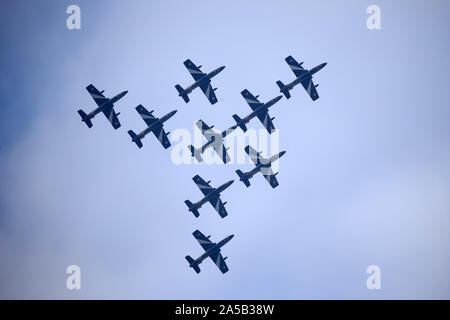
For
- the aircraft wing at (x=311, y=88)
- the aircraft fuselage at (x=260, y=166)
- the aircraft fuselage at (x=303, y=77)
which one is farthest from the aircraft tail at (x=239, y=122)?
the aircraft wing at (x=311, y=88)

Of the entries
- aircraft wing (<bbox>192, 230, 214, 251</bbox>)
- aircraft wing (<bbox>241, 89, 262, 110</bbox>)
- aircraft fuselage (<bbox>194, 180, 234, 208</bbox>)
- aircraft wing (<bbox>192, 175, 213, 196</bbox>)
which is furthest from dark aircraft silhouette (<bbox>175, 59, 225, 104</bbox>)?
aircraft wing (<bbox>192, 230, 214, 251</bbox>)

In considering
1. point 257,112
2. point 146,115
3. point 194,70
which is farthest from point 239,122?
point 146,115

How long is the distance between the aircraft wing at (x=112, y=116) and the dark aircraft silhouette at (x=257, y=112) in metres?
10.3

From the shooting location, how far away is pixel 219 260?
61000mm

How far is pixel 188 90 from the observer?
61.4 m

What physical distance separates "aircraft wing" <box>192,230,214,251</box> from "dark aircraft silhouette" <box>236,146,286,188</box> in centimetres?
609

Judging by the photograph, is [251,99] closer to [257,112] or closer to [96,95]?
[257,112]

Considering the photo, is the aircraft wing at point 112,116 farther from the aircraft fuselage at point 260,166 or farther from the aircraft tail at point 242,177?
the aircraft fuselage at point 260,166

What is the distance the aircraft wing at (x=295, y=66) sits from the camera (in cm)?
6153

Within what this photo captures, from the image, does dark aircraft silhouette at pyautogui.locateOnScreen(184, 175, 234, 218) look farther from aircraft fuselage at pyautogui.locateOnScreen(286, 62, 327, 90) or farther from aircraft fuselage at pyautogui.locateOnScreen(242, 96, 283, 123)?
aircraft fuselage at pyautogui.locateOnScreen(286, 62, 327, 90)
